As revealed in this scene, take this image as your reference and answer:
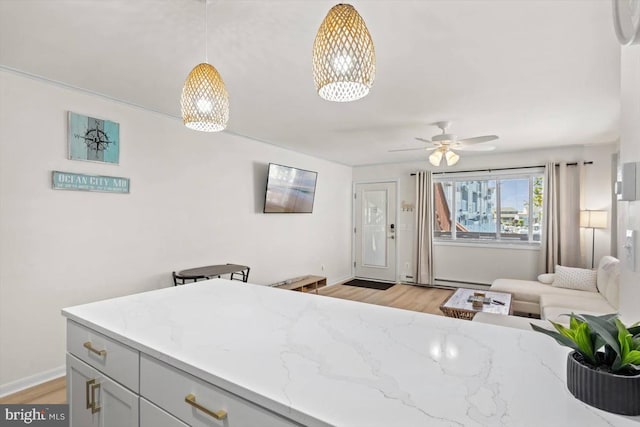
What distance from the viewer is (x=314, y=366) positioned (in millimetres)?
887

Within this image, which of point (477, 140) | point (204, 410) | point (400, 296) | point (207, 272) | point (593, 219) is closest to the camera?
point (204, 410)

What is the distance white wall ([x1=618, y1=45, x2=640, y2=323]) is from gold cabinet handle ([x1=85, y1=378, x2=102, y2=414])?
6.16 feet

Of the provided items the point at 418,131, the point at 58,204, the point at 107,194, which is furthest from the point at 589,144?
the point at 58,204

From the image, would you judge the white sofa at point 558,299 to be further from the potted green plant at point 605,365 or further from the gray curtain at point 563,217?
the potted green plant at point 605,365

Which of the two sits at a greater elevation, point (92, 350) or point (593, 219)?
point (593, 219)

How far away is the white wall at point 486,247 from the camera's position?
15.3ft

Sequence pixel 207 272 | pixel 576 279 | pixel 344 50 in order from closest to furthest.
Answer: pixel 344 50 < pixel 207 272 < pixel 576 279

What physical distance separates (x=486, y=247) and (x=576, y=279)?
153 centimetres

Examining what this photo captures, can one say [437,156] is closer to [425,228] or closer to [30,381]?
[425,228]

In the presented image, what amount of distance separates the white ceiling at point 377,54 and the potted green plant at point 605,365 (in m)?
1.61

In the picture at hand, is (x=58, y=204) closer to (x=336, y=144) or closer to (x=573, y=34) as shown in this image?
(x=336, y=144)

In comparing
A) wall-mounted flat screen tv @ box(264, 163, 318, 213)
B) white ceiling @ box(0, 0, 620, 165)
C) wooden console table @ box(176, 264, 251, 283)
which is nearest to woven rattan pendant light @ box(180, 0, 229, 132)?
white ceiling @ box(0, 0, 620, 165)

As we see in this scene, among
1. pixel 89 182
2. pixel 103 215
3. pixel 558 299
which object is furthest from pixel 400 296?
pixel 89 182

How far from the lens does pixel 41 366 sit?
2.53 meters
